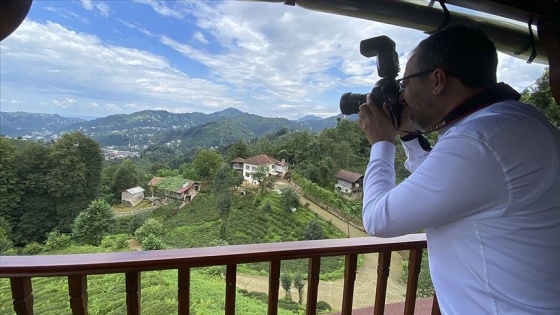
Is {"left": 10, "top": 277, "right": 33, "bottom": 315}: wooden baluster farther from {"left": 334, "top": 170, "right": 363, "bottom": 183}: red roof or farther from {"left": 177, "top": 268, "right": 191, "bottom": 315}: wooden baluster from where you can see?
{"left": 334, "top": 170, "right": 363, "bottom": 183}: red roof

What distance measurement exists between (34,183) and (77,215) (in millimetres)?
561

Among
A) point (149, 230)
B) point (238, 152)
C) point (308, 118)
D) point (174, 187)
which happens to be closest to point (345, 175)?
point (308, 118)

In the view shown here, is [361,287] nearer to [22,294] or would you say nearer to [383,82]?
[383,82]

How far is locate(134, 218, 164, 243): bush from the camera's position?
10.1 feet

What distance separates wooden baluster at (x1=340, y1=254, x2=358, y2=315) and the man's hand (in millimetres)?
595

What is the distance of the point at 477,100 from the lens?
75 cm

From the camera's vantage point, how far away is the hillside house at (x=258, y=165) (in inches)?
134

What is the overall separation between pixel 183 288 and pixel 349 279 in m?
0.70

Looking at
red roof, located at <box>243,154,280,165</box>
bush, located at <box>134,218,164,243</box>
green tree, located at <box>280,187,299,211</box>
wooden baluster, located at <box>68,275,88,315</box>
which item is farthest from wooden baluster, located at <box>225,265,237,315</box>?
green tree, located at <box>280,187,299,211</box>

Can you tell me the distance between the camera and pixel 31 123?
2594 mm

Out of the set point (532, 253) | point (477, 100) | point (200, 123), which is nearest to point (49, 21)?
point (200, 123)

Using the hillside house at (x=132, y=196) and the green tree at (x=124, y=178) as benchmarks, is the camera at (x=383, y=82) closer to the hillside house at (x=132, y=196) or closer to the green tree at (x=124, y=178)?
the green tree at (x=124, y=178)

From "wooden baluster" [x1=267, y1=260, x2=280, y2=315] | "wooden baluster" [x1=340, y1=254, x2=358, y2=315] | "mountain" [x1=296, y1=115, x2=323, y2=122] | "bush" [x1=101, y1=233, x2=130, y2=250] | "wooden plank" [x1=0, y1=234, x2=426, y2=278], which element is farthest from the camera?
"mountain" [x1=296, y1=115, x2=323, y2=122]

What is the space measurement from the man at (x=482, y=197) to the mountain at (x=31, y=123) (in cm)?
257
